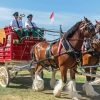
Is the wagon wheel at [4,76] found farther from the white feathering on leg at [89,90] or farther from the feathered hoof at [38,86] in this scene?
the white feathering on leg at [89,90]

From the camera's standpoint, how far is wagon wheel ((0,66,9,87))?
1307cm

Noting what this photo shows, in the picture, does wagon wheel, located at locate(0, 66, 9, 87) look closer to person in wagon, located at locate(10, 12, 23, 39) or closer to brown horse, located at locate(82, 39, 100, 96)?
person in wagon, located at locate(10, 12, 23, 39)

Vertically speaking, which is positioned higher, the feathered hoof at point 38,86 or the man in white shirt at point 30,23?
the man in white shirt at point 30,23

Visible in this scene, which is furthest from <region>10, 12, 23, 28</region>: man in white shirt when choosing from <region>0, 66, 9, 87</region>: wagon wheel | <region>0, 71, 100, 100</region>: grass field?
<region>0, 71, 100, 100</region>: grass field

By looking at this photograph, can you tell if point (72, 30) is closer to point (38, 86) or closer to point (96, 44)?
point (96, 44)

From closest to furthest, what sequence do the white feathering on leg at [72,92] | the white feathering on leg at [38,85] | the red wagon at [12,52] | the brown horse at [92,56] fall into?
the white feathering on leg at [72,92] → the brown horse at [92,56] → the white feathering on leg at [38,85] → the red wagon at [12,52]

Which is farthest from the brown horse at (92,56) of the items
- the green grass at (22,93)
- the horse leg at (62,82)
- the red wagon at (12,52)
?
the red wagon at (12,52)

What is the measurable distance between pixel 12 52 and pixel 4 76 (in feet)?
3.22

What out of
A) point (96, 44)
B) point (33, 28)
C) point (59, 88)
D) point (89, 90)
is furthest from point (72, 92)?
point (33, 28)

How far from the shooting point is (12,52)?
1292cm

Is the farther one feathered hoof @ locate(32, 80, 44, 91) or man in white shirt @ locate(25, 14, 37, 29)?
man in white shirt @ locate(25, 14, 37, 29)

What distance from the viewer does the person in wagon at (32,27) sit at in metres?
13.5

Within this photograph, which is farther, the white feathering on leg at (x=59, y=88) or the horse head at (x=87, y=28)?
the white feathering on leg at (x=59, y=88)

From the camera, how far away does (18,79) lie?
1552cm
